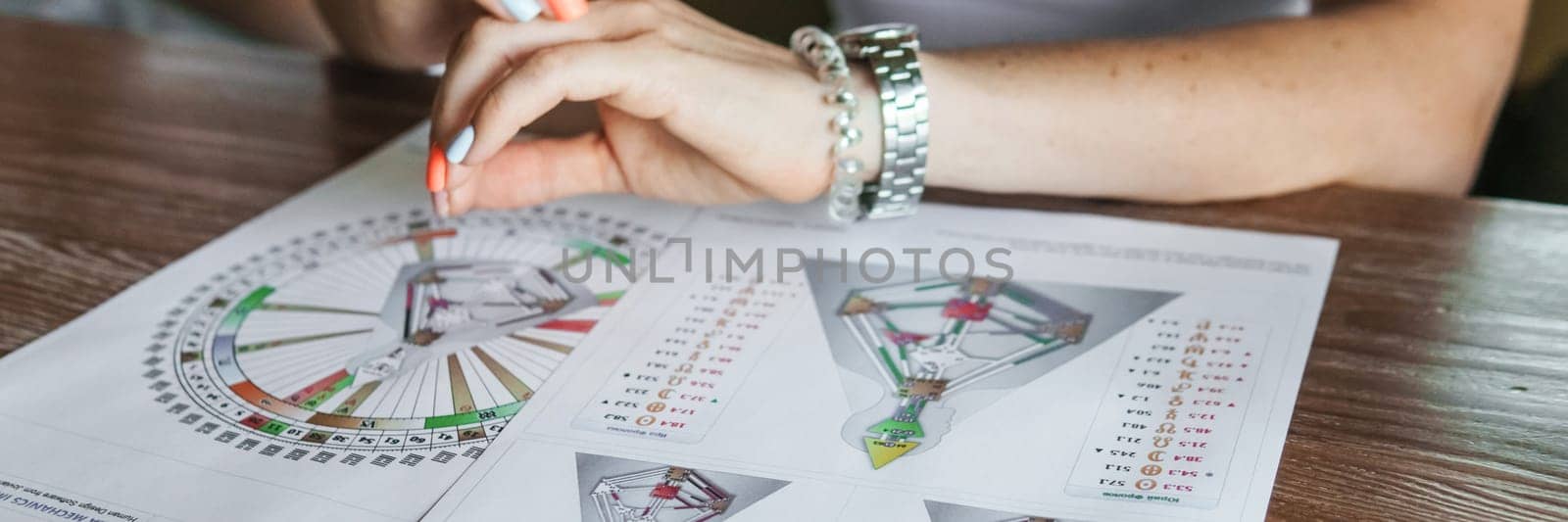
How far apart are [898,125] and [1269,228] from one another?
22cm

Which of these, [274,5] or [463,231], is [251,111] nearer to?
[274,5]

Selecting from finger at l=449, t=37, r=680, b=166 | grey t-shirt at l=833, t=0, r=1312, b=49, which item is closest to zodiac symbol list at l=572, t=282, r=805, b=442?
finger at l=449, t=37, r=680, b=166

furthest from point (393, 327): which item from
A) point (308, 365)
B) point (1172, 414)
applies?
point (1172, 414)

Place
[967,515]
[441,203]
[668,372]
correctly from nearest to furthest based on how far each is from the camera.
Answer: [967,515] → [668,372] → [441,203]

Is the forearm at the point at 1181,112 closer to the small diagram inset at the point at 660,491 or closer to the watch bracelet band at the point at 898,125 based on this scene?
the watch bracelet band at the point at 898,125

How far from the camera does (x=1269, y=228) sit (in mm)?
741

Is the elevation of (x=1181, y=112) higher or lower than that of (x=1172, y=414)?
higher

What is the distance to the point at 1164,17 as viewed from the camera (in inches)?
42.3

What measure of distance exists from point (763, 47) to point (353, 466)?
33cm

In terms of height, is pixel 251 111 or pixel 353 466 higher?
pixel 251 111

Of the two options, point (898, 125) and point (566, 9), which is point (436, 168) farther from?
point (898, 125)

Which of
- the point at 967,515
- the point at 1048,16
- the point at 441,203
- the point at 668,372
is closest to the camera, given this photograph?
the point at 967,515

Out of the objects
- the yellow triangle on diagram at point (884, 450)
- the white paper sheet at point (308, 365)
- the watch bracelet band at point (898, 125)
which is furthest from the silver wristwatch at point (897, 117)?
the yellow triangle on diagram at point (884, 450)

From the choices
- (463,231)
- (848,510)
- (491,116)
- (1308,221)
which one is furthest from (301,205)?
(1308,221)
